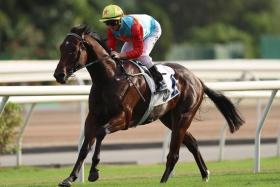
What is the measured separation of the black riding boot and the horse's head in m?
0.73

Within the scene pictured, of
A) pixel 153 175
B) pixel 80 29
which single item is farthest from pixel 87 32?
pixel 153 175

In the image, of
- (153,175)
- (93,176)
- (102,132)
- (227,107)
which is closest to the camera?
(93,176)

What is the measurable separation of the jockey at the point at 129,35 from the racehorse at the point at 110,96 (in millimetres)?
118

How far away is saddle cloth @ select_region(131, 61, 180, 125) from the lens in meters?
9.17

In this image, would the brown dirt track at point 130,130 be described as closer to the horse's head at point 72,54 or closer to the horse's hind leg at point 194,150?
the horse's hind leg at point 194,150

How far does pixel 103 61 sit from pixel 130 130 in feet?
38.3

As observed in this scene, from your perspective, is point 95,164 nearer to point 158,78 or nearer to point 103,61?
point 103,61

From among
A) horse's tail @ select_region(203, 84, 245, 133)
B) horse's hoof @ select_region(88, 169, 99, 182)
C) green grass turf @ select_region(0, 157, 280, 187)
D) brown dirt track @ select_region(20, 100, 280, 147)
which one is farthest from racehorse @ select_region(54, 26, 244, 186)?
brown dirt track @ select_region(20, 100, 280, 147)

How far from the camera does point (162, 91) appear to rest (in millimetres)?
9234

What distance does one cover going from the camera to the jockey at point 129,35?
8.96 meters

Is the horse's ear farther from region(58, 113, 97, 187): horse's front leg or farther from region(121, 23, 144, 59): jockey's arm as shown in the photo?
region(58, 113, 97, 187): horse's front leg

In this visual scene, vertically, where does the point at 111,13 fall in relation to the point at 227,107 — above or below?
above

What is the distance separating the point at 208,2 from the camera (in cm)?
6069

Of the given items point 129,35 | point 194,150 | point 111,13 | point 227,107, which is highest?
point 111,13
